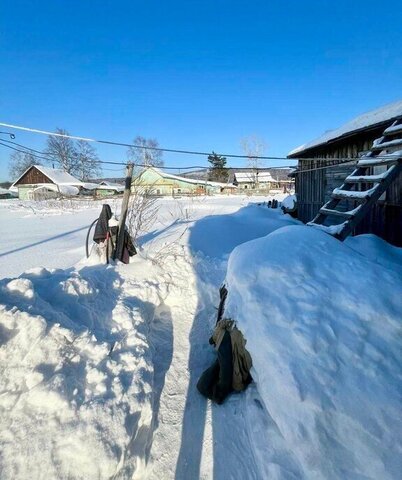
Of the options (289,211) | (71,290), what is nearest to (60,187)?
(289,211)

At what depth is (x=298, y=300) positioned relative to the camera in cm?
258

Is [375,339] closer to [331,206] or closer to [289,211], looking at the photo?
[331,206]

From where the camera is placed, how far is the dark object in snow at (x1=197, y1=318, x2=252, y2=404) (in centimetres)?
279

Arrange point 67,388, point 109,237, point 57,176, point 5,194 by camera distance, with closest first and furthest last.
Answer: point 67,388 < point 109,237 < point 57,176 < point 5,194

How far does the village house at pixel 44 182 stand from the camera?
44.3m

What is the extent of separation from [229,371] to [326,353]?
108 cm

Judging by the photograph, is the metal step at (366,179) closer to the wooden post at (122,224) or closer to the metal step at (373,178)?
the metal step at (373,178)

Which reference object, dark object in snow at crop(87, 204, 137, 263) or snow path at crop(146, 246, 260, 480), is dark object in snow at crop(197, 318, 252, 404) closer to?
snow path at crop(146, 246, 260, 480)

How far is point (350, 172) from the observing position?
7992mm

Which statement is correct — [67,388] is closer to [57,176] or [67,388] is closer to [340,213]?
[340,213]

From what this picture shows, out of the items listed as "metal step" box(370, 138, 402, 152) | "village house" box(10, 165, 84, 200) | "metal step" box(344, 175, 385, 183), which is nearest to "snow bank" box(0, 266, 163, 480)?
"metal step" box(344, 175, 385, 183)

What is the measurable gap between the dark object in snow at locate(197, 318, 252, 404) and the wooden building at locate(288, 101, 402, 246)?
Answer: 374 cm

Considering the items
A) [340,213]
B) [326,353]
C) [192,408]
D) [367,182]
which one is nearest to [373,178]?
[367,182]

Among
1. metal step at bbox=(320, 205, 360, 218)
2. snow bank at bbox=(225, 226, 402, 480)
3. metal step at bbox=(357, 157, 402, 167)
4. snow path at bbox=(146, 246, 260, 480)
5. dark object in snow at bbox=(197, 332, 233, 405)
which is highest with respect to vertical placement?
metal step at bbox=(357, 157, 402, 167)
